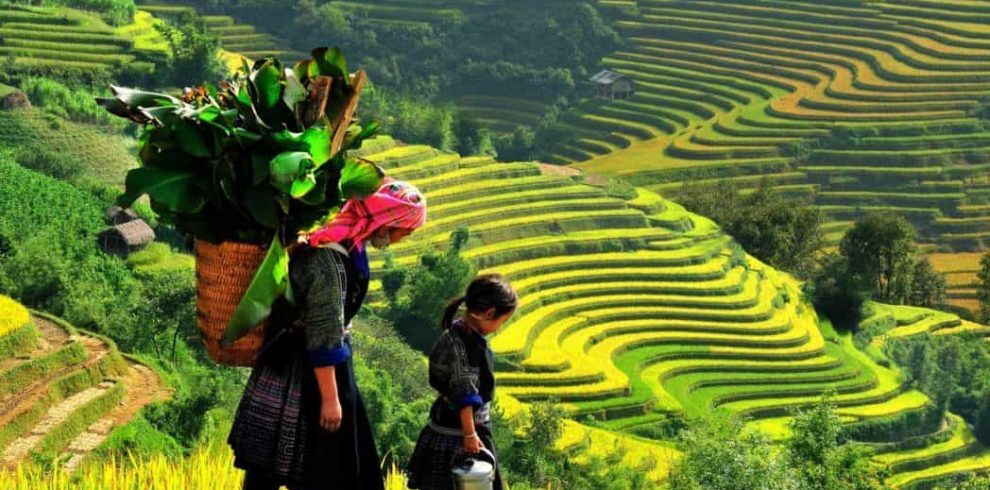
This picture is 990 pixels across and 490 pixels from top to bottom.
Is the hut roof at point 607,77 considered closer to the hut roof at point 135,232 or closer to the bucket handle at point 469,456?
the hut roof at point 135,232

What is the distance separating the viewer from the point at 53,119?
35.5m

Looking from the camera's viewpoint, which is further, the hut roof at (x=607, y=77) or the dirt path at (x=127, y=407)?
the hut roof at (x=607, y=77)

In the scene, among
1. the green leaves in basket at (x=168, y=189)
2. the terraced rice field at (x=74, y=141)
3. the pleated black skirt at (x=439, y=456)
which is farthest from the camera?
the terraced rice field at (x=74, y=141)

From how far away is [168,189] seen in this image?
566cm

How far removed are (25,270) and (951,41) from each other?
4703 centimetres

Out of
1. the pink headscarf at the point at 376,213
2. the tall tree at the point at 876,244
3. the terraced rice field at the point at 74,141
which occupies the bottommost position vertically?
the tall tree at the point at 876,244

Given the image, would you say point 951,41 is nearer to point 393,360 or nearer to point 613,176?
point 613,176

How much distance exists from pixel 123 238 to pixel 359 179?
73.3 ft

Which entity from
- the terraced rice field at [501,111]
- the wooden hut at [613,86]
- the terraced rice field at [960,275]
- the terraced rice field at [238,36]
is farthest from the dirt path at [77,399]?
the terraced rice field at [238,36]

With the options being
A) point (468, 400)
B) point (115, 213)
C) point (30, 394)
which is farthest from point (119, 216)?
point (468, 400)

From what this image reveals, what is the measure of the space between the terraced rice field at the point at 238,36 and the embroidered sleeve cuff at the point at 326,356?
56986 millimetres

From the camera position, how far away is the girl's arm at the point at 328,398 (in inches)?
231

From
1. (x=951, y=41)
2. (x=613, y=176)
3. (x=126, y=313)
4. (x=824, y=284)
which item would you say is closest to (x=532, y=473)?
(x=126, y=313)

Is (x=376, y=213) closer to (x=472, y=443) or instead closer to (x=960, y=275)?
(x=472, y=443)
